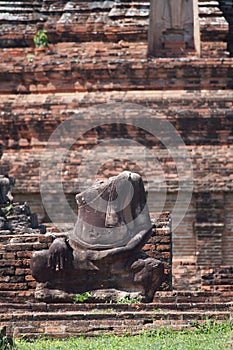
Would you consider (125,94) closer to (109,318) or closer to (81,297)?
(81,297)

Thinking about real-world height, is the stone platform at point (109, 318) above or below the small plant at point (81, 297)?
above

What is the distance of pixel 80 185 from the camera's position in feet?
75.9

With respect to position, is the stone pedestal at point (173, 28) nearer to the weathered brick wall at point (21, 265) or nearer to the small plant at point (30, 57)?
the small plant at point (30, 57)

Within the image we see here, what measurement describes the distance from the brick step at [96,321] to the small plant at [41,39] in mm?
11206

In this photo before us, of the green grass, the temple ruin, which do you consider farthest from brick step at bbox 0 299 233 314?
the temple ruin

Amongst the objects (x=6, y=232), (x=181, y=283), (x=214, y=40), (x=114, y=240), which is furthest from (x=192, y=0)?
(x=114, y=240)

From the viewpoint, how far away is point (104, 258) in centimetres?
1577

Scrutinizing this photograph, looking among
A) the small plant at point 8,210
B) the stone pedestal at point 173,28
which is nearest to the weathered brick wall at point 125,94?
the stone pedestal at point 173,28

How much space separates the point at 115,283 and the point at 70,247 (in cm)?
70

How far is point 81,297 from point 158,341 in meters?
2.82

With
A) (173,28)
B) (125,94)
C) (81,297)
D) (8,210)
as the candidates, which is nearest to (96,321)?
(81,297)

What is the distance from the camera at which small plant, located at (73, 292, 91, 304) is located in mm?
15492

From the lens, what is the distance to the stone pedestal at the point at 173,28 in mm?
25344

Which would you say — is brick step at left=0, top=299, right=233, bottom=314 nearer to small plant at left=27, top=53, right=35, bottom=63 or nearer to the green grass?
the green grass
